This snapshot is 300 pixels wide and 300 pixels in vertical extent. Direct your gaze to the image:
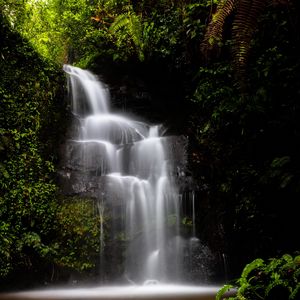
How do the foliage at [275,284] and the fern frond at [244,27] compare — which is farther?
the foliage at [275,284]

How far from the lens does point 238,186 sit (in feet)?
20.4

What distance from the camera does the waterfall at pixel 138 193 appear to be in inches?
251

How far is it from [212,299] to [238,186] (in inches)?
86.3

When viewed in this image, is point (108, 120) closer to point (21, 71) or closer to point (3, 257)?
point (21, 71)

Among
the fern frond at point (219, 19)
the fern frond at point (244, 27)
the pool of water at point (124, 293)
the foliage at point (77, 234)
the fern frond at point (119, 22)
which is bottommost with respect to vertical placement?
the pool of water at point (124, 293)

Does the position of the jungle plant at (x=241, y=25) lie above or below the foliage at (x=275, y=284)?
above

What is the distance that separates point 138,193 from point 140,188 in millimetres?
124

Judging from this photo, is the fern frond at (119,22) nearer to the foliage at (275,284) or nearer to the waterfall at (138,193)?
the waterfall at (138,193)

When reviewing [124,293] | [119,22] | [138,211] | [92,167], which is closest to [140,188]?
[138,211]

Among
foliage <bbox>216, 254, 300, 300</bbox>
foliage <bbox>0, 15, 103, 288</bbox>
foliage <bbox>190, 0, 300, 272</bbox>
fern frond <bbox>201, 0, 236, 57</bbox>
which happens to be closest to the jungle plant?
fern frond <bbox>201, 0, 236, 57</bbox>

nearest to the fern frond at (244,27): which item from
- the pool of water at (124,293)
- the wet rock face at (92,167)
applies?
the pool of water at (124,293)

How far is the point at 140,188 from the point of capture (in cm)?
705

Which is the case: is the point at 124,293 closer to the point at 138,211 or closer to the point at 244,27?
the point at 138,211

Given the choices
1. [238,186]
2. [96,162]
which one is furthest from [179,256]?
[96,162]
